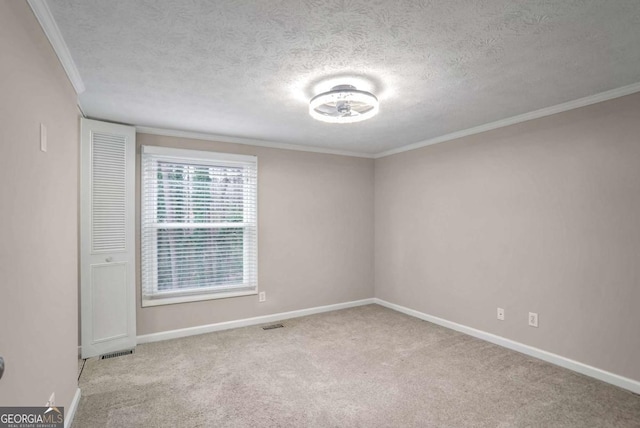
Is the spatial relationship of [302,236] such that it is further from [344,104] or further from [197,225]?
[344,104]

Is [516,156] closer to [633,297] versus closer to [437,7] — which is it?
[633,297]

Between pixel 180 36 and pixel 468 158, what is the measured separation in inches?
127

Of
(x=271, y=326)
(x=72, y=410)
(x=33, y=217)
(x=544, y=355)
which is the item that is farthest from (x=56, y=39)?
(x=544, y=355)

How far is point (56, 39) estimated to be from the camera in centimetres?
185

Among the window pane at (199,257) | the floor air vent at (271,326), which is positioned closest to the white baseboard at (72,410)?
the window pane at (199,257)

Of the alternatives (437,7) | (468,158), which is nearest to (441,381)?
(468,158)

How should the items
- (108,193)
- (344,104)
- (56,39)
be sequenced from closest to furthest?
(56,39) < (344,104) < (108,193)

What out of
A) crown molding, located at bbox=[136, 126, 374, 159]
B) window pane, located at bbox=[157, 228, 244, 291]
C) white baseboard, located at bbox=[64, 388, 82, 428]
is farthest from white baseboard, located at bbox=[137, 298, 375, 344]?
crown molding, located at bbox=[136, 126, 374, 159]

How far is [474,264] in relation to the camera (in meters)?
3.82

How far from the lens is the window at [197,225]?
12.3 ft

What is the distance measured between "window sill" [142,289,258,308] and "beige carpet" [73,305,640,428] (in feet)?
1.42

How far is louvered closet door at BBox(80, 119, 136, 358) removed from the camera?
3.25m

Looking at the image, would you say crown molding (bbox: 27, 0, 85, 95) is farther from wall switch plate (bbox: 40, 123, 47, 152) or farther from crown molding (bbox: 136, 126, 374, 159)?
crown molding (bbox: 136, 126, 374, 159)

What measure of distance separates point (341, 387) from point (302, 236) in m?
2.29
